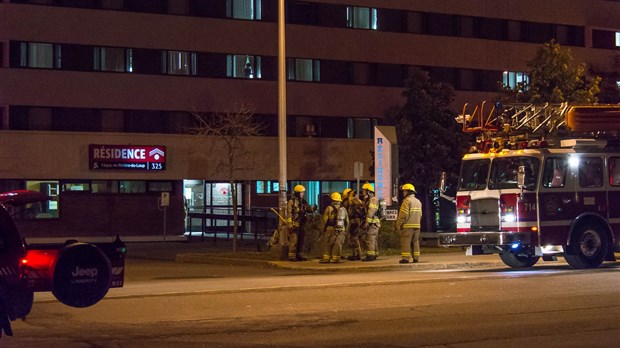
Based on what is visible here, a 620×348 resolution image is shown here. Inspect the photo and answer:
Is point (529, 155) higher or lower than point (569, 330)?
higher

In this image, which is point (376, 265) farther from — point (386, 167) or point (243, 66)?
point (243, 66)

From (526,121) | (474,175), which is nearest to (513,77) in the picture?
(526,121)

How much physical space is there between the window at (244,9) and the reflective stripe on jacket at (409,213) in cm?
2179

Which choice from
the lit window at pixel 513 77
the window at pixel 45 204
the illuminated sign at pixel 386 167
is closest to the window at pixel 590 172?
the illuminated sign at pixel 386 167

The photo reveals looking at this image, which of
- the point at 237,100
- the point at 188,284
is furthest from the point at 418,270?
the point at 237,100

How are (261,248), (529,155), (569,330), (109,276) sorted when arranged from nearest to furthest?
(109,276), (569,330), (529,155), (261,248)

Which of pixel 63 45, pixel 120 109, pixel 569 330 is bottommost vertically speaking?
pixel 569 330

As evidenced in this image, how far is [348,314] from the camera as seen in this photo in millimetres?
13375

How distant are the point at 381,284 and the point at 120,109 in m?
24.6

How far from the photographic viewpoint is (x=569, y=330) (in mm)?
11914

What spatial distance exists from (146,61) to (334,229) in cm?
1952

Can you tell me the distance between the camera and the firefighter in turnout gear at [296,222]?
2394cm

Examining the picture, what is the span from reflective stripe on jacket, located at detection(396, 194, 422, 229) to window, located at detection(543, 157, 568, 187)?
315cm

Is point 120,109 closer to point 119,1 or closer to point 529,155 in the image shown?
point 119,1
